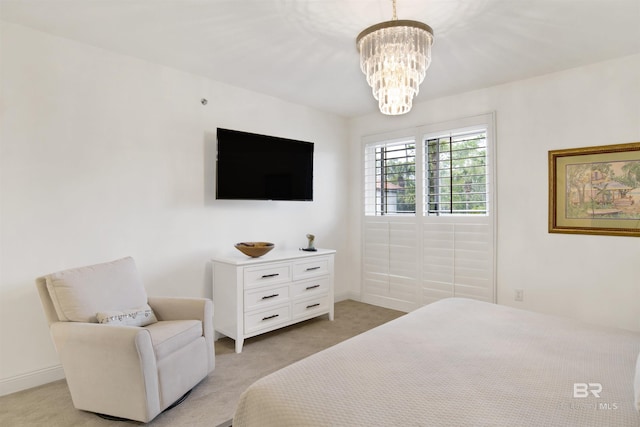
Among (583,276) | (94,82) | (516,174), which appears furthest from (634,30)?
(94,82)

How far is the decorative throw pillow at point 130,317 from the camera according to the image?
2.10 meters

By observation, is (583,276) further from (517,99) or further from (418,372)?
(418,372)

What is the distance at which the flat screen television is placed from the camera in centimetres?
330

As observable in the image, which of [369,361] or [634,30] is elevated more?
[634,30]

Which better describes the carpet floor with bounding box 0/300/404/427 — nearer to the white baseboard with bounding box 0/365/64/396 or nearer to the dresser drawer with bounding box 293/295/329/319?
the white baseboard with bounding box 0/365/64/396

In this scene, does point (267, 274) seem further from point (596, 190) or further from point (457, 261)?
point (596, 190)

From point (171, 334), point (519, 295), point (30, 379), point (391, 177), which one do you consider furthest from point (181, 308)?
point (519, 295)

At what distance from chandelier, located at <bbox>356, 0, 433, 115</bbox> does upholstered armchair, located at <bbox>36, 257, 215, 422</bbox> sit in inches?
74.2

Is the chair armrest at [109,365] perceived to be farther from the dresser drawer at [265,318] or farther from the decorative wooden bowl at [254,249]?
the decorative wooden bowl at [254,249]

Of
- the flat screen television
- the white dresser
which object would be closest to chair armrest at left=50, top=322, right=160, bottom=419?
the white dresser

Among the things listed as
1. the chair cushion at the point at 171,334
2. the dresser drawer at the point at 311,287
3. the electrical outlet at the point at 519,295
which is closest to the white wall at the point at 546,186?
the electrical outlet at the point at 519,295

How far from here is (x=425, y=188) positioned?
4.07 meters

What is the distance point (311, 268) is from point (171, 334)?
1.74 m

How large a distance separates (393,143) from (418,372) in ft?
11.4
